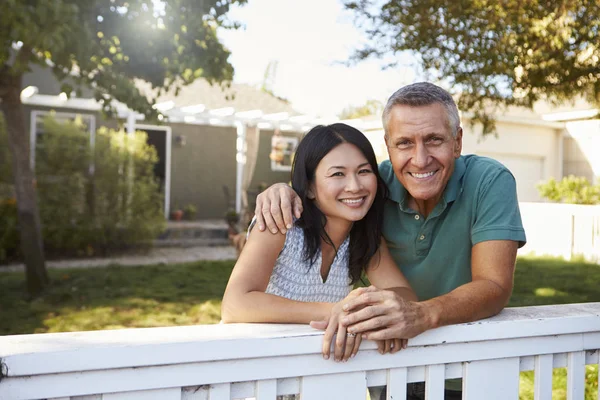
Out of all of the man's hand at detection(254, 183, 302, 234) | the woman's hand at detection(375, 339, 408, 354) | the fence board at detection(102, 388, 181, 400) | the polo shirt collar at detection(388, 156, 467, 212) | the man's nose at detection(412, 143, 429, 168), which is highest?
the man's nose at detection(412, 143, 429, 168)

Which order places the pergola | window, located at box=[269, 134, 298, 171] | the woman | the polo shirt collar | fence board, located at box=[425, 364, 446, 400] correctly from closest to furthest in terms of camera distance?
fence board, located at box=[425, 364, 446, 400] → the woman → the polo shirt collar → the pergola → window, located at box=[269, 134, 298, 171]

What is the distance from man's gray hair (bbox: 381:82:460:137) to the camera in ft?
7.17

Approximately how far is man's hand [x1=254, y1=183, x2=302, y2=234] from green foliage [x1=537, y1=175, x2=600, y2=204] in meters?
12.2

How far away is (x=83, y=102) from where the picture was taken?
14203 millimetres

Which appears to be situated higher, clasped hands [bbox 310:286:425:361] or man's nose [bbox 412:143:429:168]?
man's nose [bbox 412:143:429:168]

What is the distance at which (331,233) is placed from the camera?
228 cm

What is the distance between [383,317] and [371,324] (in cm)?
3

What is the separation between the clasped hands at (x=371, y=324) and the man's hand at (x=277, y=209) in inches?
Result: 20.1

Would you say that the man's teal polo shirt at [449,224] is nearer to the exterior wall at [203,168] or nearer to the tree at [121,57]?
the tree at [121,57]

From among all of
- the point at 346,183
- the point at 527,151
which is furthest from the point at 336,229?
the point at 527,151

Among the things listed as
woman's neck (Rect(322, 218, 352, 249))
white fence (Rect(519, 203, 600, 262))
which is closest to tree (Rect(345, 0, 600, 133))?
woman's neck (Rect(322, 218, 352, 249))

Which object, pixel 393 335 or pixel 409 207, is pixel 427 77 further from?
pixel 393 335

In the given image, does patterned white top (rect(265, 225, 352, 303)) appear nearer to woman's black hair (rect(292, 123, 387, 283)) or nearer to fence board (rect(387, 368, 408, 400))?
woman's black hair (rect(292, 123, 387, 283))

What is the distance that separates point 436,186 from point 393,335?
89 cm
